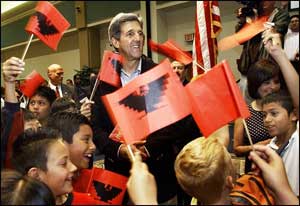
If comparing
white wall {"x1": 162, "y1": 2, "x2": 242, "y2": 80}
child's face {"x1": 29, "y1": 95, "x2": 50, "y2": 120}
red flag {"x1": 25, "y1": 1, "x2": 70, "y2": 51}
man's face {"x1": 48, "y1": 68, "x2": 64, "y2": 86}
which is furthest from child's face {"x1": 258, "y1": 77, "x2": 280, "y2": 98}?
white wall {"x1": 162, "y1": 2, "x2": 242, "y2": 80}

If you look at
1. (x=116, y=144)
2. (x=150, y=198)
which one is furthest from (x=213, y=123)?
(x=116, y=144)

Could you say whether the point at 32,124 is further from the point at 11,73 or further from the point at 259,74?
the point at 259,74

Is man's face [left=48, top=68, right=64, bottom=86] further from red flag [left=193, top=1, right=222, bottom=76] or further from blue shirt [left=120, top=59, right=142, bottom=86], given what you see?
blue shirt [left=120, top=59, right=142, bottom=86]

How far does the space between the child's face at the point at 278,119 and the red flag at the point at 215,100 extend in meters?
0.55

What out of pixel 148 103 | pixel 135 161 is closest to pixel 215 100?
pixel 148 103

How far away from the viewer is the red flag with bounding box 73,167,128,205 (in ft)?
5.30

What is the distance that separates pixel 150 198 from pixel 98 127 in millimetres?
988

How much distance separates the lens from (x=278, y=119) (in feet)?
Result: 5.77

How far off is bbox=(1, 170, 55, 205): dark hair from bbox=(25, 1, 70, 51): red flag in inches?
28.5

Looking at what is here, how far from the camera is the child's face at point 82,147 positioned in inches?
68.4

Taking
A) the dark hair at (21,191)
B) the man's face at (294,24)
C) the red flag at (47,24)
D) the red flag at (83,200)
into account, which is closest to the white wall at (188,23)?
the man's face at (294,24)

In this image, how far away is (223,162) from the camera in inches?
51.4

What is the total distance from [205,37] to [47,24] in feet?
2.86

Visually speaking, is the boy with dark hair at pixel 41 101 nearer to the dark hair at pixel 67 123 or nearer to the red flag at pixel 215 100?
the dark hair at pixel 67 123
